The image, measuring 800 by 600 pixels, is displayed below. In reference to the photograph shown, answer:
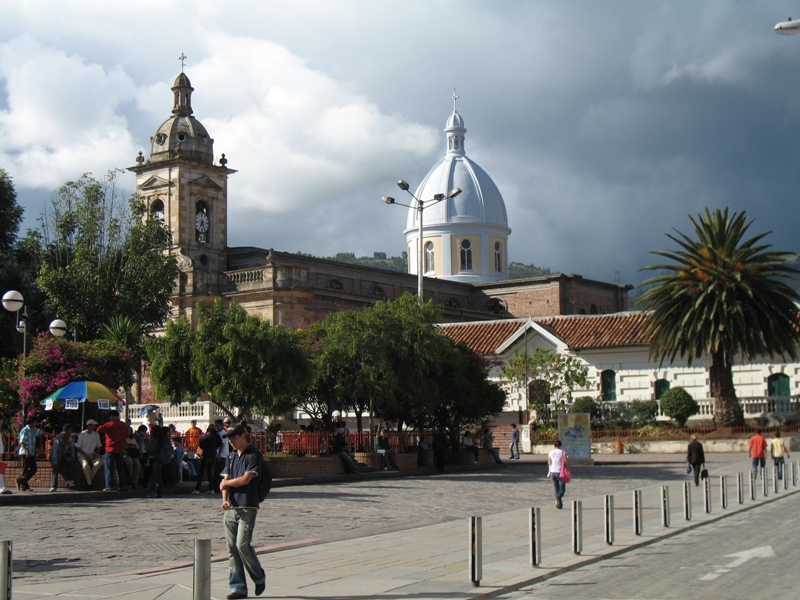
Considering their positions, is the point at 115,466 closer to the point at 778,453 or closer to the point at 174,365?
the point at 174,365

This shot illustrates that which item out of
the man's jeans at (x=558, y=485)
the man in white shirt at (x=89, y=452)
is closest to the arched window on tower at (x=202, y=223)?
the man in white shirt at (x=89, y=452)

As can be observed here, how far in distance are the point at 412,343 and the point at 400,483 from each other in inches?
221

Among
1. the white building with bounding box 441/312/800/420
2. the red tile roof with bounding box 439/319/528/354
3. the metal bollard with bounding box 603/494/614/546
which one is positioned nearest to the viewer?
the metal bollard with bounding box 603/494/614/546

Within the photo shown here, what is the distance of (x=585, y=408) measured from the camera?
42781mm

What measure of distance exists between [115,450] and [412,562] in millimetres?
10677

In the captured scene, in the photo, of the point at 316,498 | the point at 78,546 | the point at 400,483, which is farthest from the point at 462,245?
the point at 78,546

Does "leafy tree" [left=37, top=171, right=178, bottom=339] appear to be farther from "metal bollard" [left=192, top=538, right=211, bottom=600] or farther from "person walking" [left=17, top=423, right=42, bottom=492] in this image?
"metal bollard" [left=192, top=538, right=211, bottom=600]

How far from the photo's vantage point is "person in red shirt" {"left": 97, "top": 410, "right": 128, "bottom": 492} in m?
21.7

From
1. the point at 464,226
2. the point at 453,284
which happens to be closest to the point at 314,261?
the point at 453,284

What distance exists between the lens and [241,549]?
Result: 9.89 meters

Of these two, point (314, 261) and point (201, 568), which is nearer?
point (201, 568)

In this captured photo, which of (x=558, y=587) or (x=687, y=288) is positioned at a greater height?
(x=687, y=288)

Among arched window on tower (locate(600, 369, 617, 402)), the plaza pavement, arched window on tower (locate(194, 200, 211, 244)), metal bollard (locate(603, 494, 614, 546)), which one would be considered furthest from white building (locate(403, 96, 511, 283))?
metal bollard (locate(603, 494, 614, 546))

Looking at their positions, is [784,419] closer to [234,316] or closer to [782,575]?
[234,316]
